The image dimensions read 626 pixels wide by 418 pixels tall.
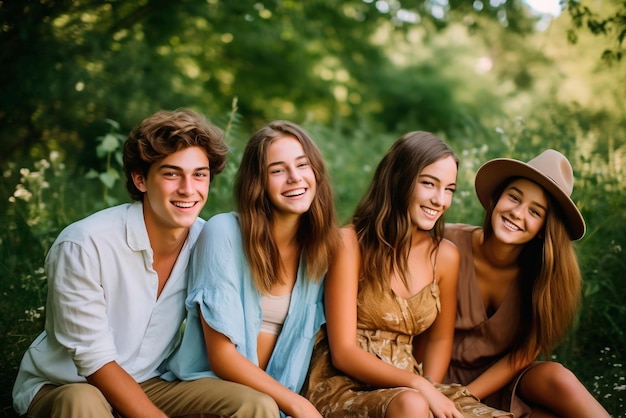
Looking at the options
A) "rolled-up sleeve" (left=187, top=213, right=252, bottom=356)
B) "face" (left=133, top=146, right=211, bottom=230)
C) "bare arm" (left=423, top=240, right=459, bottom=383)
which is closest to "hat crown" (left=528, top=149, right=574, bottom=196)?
"bare arm" (left=423, top=240, right=459, bottom=383)

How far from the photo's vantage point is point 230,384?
8.79ft

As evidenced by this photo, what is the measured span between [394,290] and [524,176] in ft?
3.05

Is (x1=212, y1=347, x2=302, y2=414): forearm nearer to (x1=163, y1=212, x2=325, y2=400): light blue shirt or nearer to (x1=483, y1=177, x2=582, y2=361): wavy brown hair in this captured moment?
(x1=163, y1=212, x2=325, y2=400): light blue shirt

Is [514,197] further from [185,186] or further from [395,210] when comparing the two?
[185,186]

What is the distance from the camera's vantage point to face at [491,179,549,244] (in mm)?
3234

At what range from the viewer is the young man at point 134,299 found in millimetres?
2547

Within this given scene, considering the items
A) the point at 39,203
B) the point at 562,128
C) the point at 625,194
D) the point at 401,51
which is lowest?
the point at 39,203

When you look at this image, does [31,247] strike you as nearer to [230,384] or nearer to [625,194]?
[230,384]

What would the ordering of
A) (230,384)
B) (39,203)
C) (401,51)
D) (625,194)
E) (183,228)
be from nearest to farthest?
(230,384)
(183,228)
(39,203)
(625,194)
(401,51)

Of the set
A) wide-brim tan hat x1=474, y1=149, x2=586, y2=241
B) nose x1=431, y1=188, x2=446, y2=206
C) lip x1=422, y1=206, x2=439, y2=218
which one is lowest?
lip x1=422, y1=206, x2=439, y2=218

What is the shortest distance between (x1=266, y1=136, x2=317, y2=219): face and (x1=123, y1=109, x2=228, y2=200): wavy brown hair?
252 mm

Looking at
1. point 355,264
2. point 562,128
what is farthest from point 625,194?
point 355,264

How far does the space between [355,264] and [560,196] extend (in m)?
1.09

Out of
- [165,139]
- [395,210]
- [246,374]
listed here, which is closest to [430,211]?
[395,210]
